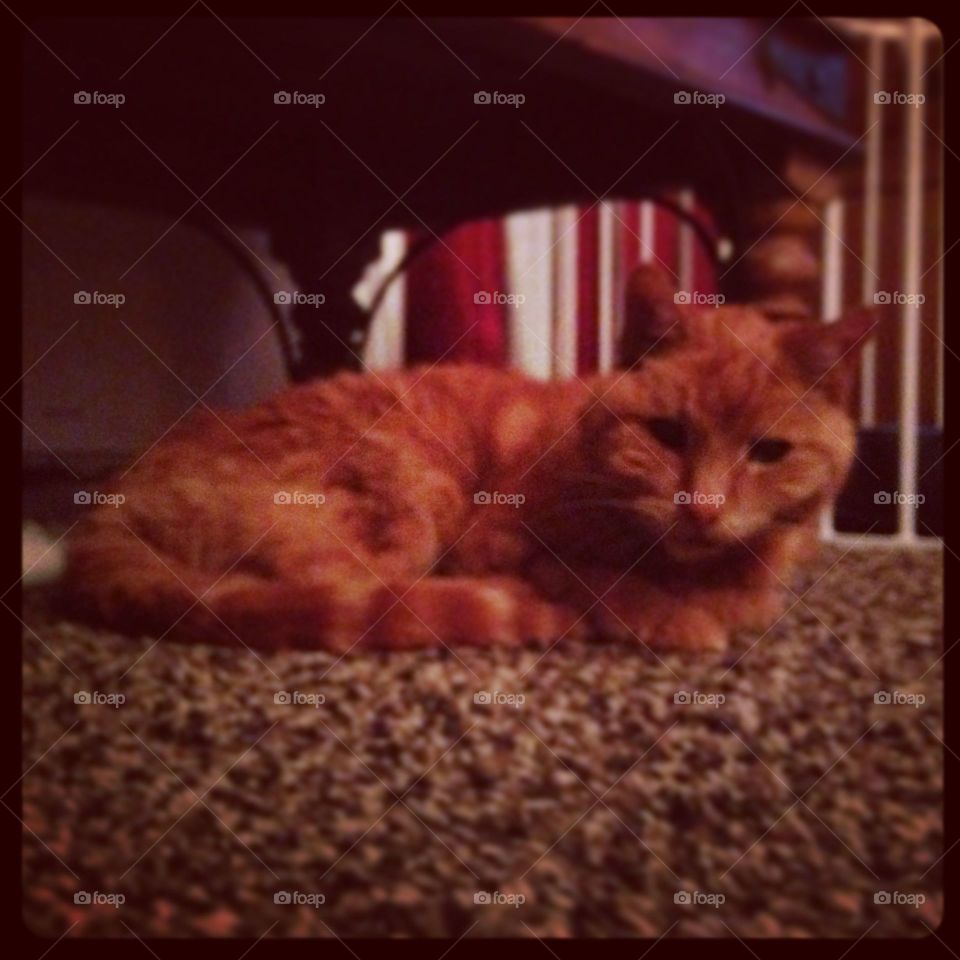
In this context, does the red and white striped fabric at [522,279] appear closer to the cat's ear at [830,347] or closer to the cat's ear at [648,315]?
the cat's ear at [648,315]

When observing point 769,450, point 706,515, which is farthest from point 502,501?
point 769,450

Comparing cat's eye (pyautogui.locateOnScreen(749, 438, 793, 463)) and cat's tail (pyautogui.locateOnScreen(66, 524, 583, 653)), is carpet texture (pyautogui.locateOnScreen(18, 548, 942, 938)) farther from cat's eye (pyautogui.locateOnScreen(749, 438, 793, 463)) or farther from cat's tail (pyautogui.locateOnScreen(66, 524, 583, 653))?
cat's eye (pyautogui.locateOnScreen(749, 438, 793, 463))

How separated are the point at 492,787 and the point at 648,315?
0.56m

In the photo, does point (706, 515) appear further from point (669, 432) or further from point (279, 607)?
point (279, 607)

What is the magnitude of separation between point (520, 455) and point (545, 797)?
0.38 metres

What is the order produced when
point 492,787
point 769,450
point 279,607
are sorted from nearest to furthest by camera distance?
point 492,787
point 279,607
point 769,450

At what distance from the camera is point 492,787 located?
0.76 meters

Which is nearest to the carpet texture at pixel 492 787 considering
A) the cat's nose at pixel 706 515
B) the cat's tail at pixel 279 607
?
the cat's tail at pixel 279 607

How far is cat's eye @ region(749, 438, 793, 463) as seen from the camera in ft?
3.15

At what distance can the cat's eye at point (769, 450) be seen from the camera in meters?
0.96

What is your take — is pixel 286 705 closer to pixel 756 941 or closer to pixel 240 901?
pixel 240 901

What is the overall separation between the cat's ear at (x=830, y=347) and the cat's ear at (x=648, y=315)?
131mm

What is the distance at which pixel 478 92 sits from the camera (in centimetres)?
85

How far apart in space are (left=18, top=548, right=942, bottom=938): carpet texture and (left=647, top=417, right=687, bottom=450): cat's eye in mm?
245
